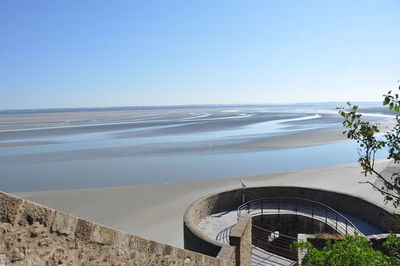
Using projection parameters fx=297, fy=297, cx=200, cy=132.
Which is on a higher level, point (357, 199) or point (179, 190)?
point (357, 199)

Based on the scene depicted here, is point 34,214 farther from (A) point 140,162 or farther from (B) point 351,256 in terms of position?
(A) point 140,162

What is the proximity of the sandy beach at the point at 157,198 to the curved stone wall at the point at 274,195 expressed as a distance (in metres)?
2.14

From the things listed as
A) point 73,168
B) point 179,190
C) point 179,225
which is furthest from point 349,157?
point 73,168

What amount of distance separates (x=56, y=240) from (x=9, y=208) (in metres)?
0.50

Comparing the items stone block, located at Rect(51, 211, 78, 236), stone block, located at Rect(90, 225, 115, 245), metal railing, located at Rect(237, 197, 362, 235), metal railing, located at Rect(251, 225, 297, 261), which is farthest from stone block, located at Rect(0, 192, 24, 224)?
metal railing, located at Rect(237, 197, 362, 235)

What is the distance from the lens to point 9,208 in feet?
7.57

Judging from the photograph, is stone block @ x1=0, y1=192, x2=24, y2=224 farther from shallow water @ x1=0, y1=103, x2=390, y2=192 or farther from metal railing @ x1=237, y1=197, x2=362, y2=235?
shallow water @ x1=0, y1=103, x2=390, y2=192

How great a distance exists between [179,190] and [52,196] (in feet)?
25.3

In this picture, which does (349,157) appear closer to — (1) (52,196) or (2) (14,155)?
(1) (52,196)

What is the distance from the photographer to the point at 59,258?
2.57 m

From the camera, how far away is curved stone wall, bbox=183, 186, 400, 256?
8945mm

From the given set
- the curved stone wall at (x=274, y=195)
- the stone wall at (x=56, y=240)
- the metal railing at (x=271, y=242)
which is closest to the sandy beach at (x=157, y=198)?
the curved stone wall at (x=274, y=195)

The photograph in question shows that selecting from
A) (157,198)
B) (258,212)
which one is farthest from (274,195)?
(157,198)

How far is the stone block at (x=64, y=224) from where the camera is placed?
258 cm
